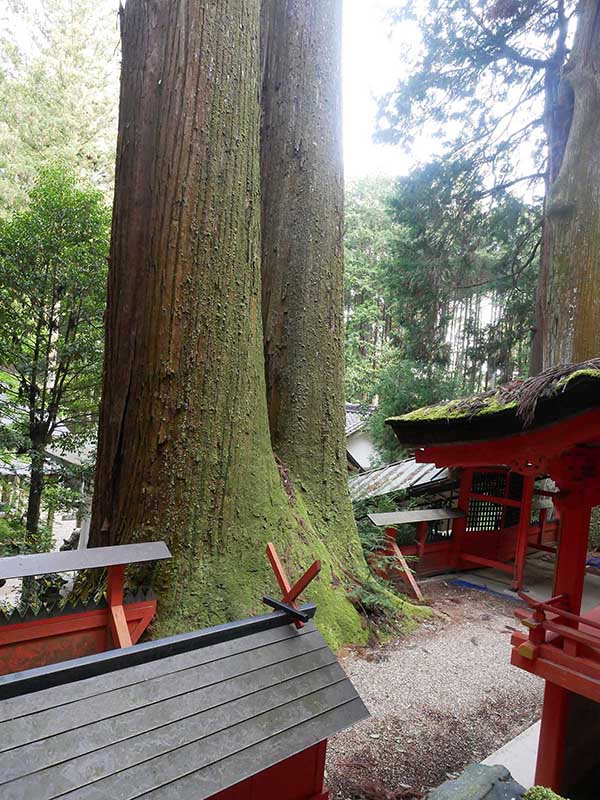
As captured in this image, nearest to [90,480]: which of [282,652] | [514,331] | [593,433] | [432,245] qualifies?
[282,652]

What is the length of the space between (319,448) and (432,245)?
6291mm

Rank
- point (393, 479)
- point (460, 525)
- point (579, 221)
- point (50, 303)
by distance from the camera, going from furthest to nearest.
Result: point (393, 479) < point (460, 525) < point (579, 221) < point (50, 303)

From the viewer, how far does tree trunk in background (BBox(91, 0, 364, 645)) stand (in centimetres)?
342

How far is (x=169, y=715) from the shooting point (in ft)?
4.93

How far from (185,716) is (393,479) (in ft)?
21.0

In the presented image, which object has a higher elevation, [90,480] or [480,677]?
[90,480]

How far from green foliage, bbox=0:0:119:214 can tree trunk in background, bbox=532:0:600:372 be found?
619 inches

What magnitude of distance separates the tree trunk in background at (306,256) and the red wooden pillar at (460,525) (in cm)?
291

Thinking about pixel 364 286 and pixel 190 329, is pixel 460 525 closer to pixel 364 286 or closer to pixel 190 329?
pixel 190 329

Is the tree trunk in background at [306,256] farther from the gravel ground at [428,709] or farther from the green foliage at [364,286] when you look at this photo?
the green foliage at [364,286]

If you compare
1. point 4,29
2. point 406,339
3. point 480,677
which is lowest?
point 480,677

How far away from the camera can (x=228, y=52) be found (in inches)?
149

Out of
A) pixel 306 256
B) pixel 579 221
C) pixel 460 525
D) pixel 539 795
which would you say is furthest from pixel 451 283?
pixel 539 795

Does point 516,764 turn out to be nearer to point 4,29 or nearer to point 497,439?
Result: point 497,439
